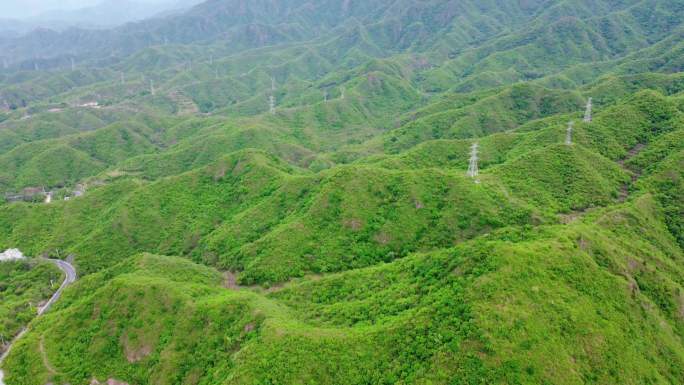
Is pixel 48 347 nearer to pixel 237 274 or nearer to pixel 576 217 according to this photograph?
pixel 237 274

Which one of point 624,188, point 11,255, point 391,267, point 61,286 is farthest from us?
point 11,255

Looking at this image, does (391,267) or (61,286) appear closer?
(391,267)

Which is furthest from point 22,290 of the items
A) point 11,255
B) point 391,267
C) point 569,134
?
point 569,134

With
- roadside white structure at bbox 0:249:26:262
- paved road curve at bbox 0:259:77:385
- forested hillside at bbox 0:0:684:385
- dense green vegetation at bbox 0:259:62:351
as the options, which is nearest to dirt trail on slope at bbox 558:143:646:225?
forested hillside at bbox 0:0:684:385

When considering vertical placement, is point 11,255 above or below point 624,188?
below

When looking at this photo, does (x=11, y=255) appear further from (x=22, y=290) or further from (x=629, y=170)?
(x=629, y=170)

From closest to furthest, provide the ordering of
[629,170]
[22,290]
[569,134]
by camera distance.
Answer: [629,170] → [22,290] → [569,134]

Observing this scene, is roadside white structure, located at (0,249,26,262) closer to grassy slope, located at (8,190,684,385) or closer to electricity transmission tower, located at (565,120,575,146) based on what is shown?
grassy slope, located at (8,190,684,385)

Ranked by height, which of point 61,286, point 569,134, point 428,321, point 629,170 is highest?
point 428,321

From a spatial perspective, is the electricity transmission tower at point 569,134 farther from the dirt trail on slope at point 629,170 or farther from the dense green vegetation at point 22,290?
the dense green vegetation at point 22,290

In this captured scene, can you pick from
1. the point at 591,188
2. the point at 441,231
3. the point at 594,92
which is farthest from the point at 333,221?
the point at 594,92

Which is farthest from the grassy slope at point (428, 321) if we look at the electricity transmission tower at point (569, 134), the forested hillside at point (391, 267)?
the electricity transmission tower at point (569, 134)
